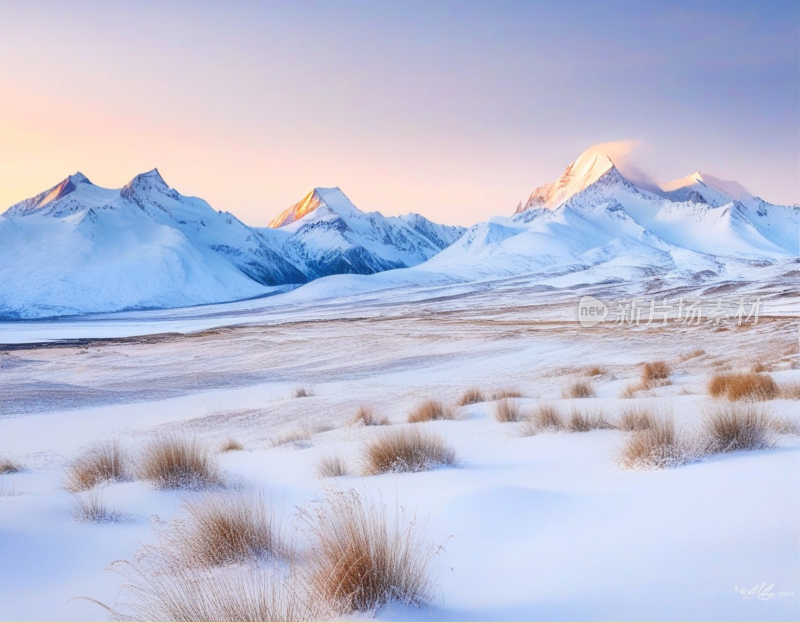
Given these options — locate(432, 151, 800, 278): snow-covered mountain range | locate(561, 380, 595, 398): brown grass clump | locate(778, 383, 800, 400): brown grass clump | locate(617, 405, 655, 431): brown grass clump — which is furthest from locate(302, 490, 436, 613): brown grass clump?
locate(432, 151, 800, 278): snow-covered mountain range

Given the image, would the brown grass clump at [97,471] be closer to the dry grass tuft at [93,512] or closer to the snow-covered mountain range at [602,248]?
the dry grass tuft at [93,512]

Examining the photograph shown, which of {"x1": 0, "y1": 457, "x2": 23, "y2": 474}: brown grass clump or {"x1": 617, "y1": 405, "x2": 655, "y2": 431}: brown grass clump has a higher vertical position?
{"x1": 617, "y1": 405, "x2": 655, "y2": 431}: brown grass clump

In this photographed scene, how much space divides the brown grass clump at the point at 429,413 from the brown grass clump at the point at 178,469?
527cm

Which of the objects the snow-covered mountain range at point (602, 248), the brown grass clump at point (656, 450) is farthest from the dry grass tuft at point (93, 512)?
the snow-covered mountain range at point (602, 248)

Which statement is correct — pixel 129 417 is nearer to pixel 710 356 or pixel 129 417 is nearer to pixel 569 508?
pixel 569 508

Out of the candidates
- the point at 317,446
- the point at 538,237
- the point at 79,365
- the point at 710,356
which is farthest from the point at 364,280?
the point at 317,446

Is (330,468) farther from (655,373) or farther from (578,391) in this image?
(655,373)

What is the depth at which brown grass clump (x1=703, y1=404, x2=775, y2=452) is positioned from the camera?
6320 millimetres

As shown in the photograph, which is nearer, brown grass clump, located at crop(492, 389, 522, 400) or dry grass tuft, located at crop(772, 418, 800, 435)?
dry grass tuft, located at crop(772, 418, 800, 435)

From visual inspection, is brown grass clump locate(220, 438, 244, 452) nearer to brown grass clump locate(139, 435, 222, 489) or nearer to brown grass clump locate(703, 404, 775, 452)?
brown grass clump locate(139, 435, 222, 489)

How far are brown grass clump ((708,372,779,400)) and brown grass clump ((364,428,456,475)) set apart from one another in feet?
17.0

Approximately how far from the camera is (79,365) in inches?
1075

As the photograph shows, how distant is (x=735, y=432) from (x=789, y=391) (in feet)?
15.3

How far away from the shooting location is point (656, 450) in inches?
230
